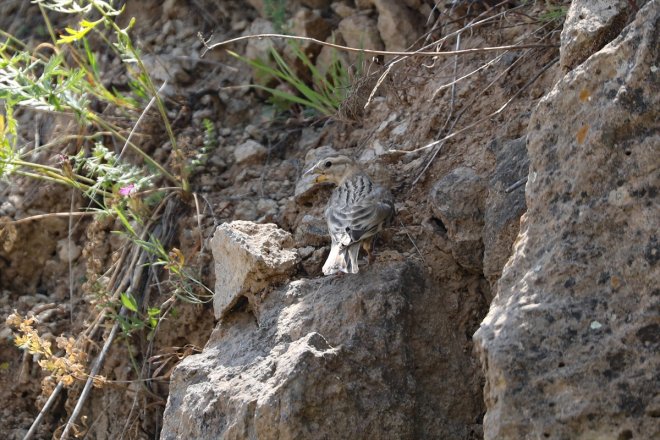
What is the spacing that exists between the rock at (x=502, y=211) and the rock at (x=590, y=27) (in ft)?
1.42

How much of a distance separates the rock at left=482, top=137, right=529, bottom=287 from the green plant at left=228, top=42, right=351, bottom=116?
4.68ft

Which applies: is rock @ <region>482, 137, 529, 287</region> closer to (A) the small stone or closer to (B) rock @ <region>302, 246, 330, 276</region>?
(B) rock @ <region>302, 246, 330, 276</region>

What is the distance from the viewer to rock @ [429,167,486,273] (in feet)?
11.3

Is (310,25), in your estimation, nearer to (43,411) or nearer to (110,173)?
(110,173)

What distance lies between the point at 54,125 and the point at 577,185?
3.80 m

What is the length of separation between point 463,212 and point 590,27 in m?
0.85

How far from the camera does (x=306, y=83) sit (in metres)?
5.42

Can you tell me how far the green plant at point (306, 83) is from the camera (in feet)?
15.9

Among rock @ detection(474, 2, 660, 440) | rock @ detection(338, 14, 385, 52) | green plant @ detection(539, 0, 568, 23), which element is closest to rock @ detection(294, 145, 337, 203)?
rock @ detection(338, 14, 385, 52)

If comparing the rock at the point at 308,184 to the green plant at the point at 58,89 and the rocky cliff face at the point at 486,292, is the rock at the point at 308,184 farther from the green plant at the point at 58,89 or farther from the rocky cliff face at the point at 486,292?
the green plant at the point at 58,89

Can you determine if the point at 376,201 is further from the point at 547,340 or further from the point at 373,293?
the point at 547,340

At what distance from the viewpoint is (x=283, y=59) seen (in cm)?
540

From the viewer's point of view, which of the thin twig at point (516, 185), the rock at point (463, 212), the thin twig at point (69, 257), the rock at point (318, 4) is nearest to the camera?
the thin twig at point (516, 185)

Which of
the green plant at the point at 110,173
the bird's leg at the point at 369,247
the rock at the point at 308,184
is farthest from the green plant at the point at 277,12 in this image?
the bird's leg at the point at 369,247
